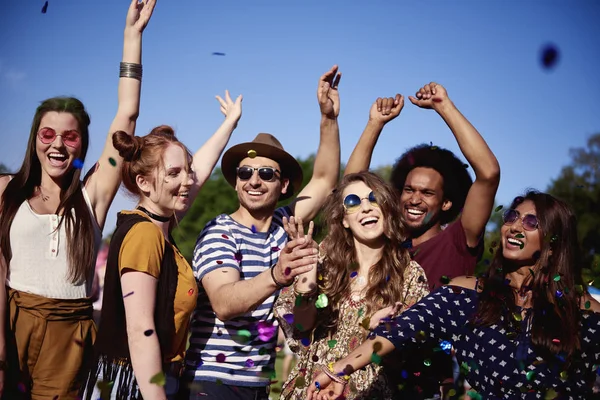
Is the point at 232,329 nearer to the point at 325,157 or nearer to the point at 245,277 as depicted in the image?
the point at 245,277

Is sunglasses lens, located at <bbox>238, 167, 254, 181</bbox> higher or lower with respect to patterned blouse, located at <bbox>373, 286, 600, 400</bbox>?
higher

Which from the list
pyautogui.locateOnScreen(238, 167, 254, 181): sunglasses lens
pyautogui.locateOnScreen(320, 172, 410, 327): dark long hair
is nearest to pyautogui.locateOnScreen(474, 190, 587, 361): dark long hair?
pyautogui.locateOnScreen(320, 172, 410, 327): dark long hair

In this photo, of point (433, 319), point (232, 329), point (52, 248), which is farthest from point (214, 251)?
point (433, 319)

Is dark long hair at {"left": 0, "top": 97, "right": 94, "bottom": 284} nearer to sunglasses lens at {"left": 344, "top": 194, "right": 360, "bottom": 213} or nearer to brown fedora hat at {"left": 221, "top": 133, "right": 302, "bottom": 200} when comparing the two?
brown fedora hat at {"left": 221, "top": 133, "right": 302, "bottom": 200}

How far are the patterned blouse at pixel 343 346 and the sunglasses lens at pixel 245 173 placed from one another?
81 cm

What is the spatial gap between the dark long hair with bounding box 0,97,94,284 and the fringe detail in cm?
59

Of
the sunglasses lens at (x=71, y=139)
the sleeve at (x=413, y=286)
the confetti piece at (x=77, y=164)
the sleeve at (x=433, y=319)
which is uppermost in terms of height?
the sunglasses lens at (x=71, y=139)

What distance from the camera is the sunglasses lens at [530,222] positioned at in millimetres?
3629

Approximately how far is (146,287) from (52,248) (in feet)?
2.61

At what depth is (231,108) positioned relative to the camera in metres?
4.86

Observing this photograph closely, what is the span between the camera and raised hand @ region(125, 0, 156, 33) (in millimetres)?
4223

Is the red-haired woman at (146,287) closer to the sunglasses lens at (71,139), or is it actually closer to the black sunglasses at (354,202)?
the sunglasses lens at (71,139)

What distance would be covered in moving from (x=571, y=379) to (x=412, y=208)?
1.59 metres

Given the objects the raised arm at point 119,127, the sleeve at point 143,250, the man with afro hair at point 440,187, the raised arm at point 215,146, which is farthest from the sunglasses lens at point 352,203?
the raised arm at point 119,127
